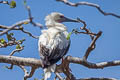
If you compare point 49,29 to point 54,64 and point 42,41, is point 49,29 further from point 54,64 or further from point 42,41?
point 54,64

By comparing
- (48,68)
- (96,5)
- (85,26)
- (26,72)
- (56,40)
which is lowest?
(26,72)

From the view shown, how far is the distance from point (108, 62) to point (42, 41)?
4.53 feet

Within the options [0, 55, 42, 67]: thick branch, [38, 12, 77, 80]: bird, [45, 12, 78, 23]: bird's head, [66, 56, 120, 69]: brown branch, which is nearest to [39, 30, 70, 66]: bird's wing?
[38, 12, 77, 80]: bird

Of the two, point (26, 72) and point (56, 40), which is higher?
point (56, 40)

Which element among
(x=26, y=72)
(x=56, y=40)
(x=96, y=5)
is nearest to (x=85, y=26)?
(x=56, y=40)

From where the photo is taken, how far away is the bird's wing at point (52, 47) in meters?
5.42

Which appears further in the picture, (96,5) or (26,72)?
(26,72)

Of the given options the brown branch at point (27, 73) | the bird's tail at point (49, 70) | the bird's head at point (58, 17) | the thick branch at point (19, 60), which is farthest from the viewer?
Answer: the bird's head at point (58, 17)

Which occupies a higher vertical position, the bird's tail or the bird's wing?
the bird's wing

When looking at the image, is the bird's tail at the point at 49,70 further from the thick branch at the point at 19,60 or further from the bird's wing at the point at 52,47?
the thick branch at the point at 19,60

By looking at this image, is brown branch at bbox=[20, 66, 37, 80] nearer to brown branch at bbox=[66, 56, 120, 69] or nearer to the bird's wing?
the bird's wing

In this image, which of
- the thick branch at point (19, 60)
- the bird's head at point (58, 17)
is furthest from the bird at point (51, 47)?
the bird's head at point (58, 17)

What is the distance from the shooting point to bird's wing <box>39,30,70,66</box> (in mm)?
5421

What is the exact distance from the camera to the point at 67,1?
13.7 ft
